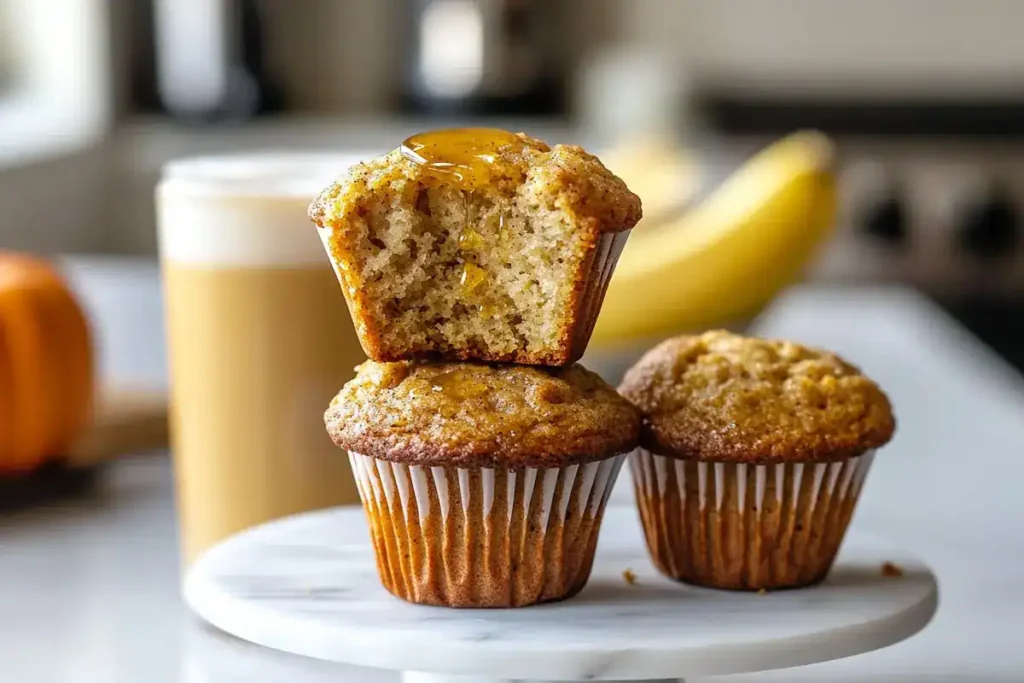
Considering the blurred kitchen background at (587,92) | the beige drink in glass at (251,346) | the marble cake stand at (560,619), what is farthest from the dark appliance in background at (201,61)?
the marble cake stand at (560,619)

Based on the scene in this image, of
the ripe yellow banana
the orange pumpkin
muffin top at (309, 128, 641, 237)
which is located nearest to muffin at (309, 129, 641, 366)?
muffin top at (309, 128, 641, 237)

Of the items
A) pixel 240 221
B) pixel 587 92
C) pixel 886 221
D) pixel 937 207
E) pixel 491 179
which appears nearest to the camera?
pixel 491 179

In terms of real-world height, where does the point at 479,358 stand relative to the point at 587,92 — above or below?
above

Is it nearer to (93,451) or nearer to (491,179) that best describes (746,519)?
(491,179)

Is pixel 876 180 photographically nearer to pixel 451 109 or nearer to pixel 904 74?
pixel 904 74

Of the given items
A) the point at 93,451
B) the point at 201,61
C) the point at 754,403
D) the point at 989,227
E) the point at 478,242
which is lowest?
the point at 989,227

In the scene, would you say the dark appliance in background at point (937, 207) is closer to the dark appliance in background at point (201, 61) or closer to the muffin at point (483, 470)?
the dark appliance in background at point (201, 61)

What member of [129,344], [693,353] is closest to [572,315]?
[693,353]

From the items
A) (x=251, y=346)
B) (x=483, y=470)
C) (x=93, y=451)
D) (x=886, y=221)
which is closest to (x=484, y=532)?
(x=483, y=470)
